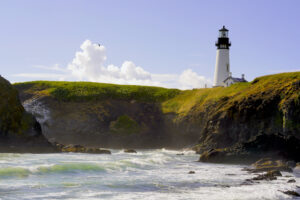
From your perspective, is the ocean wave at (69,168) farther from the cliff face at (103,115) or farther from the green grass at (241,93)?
the cliff face at (103,115)

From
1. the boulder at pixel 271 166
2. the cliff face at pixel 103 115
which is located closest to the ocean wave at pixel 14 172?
the boulder at pixel 271 166

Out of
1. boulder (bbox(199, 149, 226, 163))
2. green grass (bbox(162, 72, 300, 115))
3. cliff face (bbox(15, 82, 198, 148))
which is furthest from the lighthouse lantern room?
boulder (bbox(199, 149, 226, 163))

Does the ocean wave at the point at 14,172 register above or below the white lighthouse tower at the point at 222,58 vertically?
below

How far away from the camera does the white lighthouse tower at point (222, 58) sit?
281 ft

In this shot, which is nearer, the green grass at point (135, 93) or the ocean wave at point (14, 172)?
the ocean wave at point (14, 172)

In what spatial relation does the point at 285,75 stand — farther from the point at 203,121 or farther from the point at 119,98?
the point at 119,98

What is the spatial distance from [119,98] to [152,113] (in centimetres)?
766

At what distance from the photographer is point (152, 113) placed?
73.8 meters

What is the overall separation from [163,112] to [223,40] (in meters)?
23.0

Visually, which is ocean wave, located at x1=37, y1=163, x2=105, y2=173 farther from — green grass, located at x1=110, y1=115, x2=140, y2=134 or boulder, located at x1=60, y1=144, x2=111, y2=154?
green grass, located at x1=110, y1=115, x2=140, y2=134

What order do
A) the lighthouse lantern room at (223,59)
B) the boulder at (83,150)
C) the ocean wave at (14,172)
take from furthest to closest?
the lighthouse lantern room at (223,59) < the boulder at (83,150) < the ocean wave at (14,172)

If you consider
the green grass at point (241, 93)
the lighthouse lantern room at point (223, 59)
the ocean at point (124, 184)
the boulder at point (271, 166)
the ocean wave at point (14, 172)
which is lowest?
the ocean at point (124, 184)

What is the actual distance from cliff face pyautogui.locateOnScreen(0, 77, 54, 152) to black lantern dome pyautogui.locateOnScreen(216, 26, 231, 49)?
50.3 meters

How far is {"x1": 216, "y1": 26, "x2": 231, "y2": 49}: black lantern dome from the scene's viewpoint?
85562 mm
